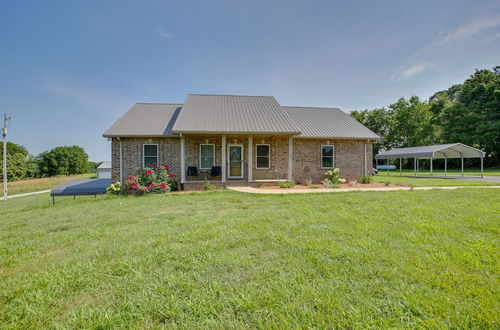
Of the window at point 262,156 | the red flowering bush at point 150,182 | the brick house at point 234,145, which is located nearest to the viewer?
the red flowering bush at point 150,182

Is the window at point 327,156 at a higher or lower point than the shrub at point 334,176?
higher

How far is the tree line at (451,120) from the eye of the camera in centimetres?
2978

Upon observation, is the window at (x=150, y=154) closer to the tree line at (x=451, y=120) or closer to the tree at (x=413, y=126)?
the tree line at (x=451, y=120)

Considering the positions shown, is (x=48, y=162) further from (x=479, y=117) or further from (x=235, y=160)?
(x=479, y=117)

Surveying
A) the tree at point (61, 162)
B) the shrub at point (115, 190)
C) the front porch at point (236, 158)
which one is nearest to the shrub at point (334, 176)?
the front porch at point (236, 158)

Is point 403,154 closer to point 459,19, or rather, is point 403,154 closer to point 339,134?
point 339,134

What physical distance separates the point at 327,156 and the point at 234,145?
19.4ft

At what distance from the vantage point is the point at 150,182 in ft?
33.9

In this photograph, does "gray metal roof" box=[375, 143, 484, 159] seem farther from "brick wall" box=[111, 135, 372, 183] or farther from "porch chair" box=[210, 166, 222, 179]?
"porch chair" box=[210, 166, 222, 179]

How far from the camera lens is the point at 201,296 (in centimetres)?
210

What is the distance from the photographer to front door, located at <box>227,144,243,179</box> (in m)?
12.2

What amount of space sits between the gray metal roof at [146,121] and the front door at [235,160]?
361 cm

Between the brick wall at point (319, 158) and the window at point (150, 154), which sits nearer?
the window at point (150, 154)

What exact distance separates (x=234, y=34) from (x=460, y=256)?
13622mm
